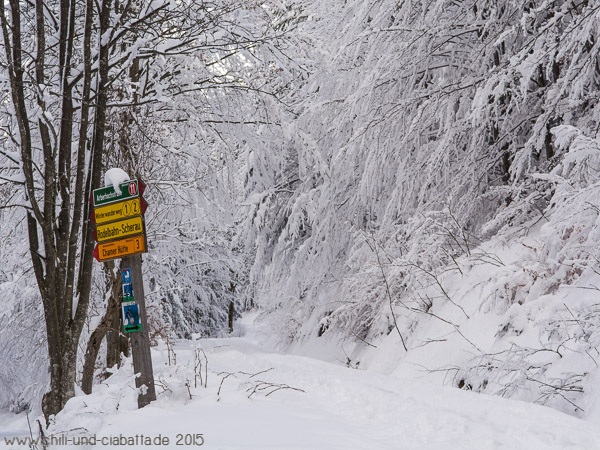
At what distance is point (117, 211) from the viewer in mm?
5352

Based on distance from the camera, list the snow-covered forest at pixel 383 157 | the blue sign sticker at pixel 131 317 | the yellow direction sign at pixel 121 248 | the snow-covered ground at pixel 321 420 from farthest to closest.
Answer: the snow-covered forest at pixel 383 157 → the blue sign sticker at pixel 131 317 → the yellow direction sign at pixel 121 248 → the snow-covered ground at pixel 321 420

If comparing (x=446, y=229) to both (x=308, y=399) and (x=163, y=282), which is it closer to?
(x=308, y=399)

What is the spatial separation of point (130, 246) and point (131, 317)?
0.63m

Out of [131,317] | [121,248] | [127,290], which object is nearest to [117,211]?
[121,248]

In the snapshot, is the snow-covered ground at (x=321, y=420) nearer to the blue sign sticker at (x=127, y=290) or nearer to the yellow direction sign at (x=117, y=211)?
the blue sign sticker at (x=127, y=290)

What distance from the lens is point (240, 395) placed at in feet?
17.3

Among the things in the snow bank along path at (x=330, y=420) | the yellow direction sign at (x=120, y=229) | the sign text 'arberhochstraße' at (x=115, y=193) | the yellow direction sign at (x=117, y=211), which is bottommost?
the snow bank along path at (x=330, y=420)

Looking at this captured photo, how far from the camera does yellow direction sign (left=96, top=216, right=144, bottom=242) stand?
5250mm

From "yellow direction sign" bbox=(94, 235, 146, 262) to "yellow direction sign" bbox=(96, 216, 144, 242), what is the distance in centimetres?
5

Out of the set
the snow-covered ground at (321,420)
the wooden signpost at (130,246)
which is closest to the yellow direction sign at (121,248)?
the wooden signpost at (130,246)

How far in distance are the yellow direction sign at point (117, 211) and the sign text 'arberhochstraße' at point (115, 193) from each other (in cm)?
4

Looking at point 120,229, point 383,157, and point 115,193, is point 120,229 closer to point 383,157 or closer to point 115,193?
point 115,193

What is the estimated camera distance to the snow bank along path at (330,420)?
12.6 ft

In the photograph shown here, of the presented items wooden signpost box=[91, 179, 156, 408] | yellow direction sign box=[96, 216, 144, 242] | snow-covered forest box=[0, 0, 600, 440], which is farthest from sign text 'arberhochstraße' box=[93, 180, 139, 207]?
snow-covered forest box=[0, 0, 600, 440]
